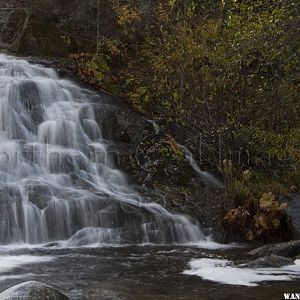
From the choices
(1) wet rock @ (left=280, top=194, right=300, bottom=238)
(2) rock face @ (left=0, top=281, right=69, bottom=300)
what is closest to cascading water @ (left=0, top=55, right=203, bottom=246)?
(1) wet rock @ (left=280, top=194, right=300, bottom=238)

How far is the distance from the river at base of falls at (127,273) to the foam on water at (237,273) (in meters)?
0.06

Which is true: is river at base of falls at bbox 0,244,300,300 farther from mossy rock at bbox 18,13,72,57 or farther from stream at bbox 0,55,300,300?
mossy rock at bbox 18,13,72,57

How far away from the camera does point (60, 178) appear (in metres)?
11.5

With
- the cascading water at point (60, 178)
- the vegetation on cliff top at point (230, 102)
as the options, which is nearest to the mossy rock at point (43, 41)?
the cascading water at point (60, 178)

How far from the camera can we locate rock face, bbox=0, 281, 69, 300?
17.5 ft

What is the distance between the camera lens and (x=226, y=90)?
11883 mm

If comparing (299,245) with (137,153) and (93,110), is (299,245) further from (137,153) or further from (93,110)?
(93,110)

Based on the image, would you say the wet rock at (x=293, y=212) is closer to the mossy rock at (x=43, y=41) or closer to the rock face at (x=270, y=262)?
the rock face at (x=270, y=262)

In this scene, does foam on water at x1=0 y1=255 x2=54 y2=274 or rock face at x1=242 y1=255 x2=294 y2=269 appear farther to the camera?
foam on water at x1=0 y1=255 x2=54 y2=274

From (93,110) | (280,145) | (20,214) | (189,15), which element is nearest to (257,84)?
(280,145)

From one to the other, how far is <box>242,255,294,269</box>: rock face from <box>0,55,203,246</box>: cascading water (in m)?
2.50

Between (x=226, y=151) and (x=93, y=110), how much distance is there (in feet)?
13.2

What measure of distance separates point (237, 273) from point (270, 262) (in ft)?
1.92

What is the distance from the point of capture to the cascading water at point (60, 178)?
9688 millimetres
